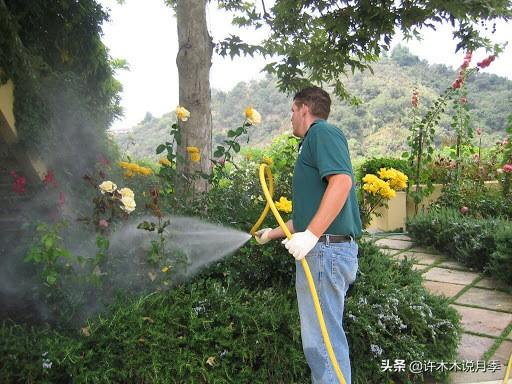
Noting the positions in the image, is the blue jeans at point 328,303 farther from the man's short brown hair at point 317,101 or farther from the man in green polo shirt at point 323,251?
the man's short brown hair at point 317,101

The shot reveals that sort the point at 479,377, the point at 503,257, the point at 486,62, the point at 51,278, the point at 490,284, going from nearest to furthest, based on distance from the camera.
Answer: the point at 51,278 < the point at 479,377 < the point at 503,257 < the point at 490,284 < the point at 486,62

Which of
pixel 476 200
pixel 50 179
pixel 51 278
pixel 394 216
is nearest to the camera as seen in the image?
pixel 51 278

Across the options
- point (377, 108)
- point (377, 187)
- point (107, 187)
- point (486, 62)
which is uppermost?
point (377, 108)

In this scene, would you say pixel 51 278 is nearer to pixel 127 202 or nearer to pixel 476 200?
pixel 127 202

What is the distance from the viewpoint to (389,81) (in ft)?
74.2

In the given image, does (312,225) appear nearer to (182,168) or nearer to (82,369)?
(82,369)

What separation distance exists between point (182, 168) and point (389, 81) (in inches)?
808

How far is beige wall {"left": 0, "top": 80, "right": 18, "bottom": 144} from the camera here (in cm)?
360

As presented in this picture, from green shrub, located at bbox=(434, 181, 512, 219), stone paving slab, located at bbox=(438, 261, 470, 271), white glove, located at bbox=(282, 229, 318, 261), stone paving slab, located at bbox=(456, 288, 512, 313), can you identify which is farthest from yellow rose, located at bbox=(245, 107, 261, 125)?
green shrub, located at bbox=(434, 181, 512, 219)

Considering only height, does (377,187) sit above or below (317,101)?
below

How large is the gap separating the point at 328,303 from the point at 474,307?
6.97 ft

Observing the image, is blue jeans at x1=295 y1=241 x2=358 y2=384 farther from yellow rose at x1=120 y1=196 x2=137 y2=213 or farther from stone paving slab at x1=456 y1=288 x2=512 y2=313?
stone paving slab at x1=456 y1=288 x2=512 y2=313

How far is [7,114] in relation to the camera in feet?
12.0

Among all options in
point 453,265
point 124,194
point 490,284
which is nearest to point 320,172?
point 124,194
